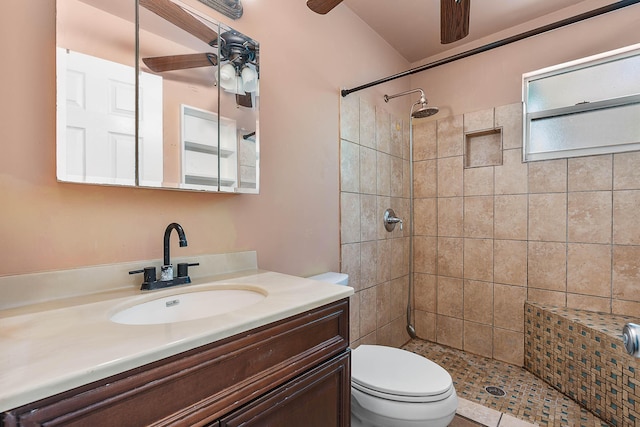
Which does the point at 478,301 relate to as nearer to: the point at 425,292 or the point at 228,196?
the point at 425,292

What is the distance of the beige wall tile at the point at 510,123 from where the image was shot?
7.38 feet

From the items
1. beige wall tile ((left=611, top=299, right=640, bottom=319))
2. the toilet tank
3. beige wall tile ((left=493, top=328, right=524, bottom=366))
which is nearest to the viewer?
the toilet tank

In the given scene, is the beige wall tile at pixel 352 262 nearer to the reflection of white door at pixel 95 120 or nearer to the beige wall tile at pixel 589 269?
the reflection of white door at pixel 95 120

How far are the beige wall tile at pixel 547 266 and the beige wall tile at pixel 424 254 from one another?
0.70 metres

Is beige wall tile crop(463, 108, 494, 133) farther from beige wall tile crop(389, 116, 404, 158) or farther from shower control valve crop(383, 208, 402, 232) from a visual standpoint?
shower control valve crop(383, 208, 402, 232)

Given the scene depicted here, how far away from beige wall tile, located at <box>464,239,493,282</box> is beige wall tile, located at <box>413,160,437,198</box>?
0.52 m

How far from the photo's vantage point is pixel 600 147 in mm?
1999

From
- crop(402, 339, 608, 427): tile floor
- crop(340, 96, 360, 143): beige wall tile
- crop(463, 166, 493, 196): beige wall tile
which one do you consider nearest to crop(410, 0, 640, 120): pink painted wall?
crop(463, 166, 493, 196): beige wall tile

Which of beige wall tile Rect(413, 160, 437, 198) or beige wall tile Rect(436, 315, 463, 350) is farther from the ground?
beige wall tile Rect(413, 160, 437, 198)

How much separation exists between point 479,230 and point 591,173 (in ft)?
2.57

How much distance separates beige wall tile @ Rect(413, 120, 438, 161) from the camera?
8.69 feet

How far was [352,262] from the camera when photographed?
202cm

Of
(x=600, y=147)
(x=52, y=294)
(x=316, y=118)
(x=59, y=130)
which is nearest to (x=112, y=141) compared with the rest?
(x=59, y=130)

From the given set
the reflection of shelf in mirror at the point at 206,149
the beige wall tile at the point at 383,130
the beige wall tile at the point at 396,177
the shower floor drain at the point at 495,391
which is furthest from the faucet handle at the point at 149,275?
the shower floor drain at the point at 495,391
